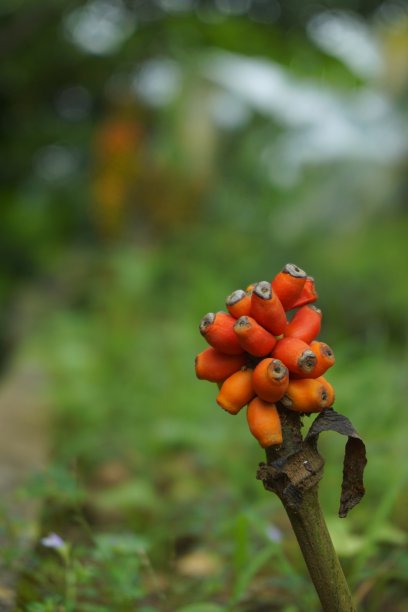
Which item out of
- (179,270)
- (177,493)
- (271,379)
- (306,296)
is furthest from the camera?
(179,270)

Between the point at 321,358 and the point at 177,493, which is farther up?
the point at 177,493

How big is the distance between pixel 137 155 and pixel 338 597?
5.54 meters

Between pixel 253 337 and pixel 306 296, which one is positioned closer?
pixel 253 337

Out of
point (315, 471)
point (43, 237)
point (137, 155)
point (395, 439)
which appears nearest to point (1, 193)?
point (43, 237)

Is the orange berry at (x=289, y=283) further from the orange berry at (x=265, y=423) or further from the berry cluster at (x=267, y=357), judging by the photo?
the orange berry at (x=265, y=423)

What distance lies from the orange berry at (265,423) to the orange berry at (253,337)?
0.07m

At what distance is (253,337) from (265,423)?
116 millimetres

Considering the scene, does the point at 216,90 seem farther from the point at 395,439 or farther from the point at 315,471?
the point at 315,471

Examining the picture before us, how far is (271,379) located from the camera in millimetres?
983

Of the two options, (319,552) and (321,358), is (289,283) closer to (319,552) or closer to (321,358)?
(321,358)

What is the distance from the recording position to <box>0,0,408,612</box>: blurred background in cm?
167

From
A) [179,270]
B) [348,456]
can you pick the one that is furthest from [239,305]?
[179,270]

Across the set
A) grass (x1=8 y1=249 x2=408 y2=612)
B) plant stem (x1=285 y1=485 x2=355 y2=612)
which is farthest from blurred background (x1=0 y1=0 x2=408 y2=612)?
plant stem (x1=285 y1=485 x2=355 y2=612)

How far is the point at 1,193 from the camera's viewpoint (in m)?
6.28
